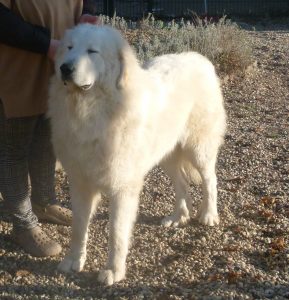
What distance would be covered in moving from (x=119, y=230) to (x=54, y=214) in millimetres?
844

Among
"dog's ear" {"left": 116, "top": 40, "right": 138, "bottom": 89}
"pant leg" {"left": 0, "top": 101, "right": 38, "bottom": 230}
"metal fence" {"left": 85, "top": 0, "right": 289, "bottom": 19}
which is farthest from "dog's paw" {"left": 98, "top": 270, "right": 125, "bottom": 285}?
"metal fence" {"left": 85, "top": 0, "right": 289, "bottom": 19}

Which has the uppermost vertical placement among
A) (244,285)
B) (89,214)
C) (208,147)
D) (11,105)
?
(11,105)

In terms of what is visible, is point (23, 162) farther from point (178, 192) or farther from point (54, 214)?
point (178, 192)

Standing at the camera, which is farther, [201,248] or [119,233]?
[201,248]

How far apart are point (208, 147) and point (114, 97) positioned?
1.24m

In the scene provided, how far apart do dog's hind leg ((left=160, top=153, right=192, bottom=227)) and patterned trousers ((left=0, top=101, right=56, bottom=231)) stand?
84cm

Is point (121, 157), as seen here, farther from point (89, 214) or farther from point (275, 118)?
point (275, 118)

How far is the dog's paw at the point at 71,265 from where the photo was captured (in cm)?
358

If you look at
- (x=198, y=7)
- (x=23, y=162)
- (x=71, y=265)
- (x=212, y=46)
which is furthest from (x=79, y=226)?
(x=198, y=7)

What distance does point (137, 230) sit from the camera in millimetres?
4113

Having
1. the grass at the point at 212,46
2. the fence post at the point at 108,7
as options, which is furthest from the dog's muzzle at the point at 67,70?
the fence post at the point at 108,7

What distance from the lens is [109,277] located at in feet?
11.3

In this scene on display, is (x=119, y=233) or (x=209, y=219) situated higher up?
(x=119, y=233)

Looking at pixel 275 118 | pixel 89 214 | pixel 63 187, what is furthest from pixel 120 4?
pixel 89 214
